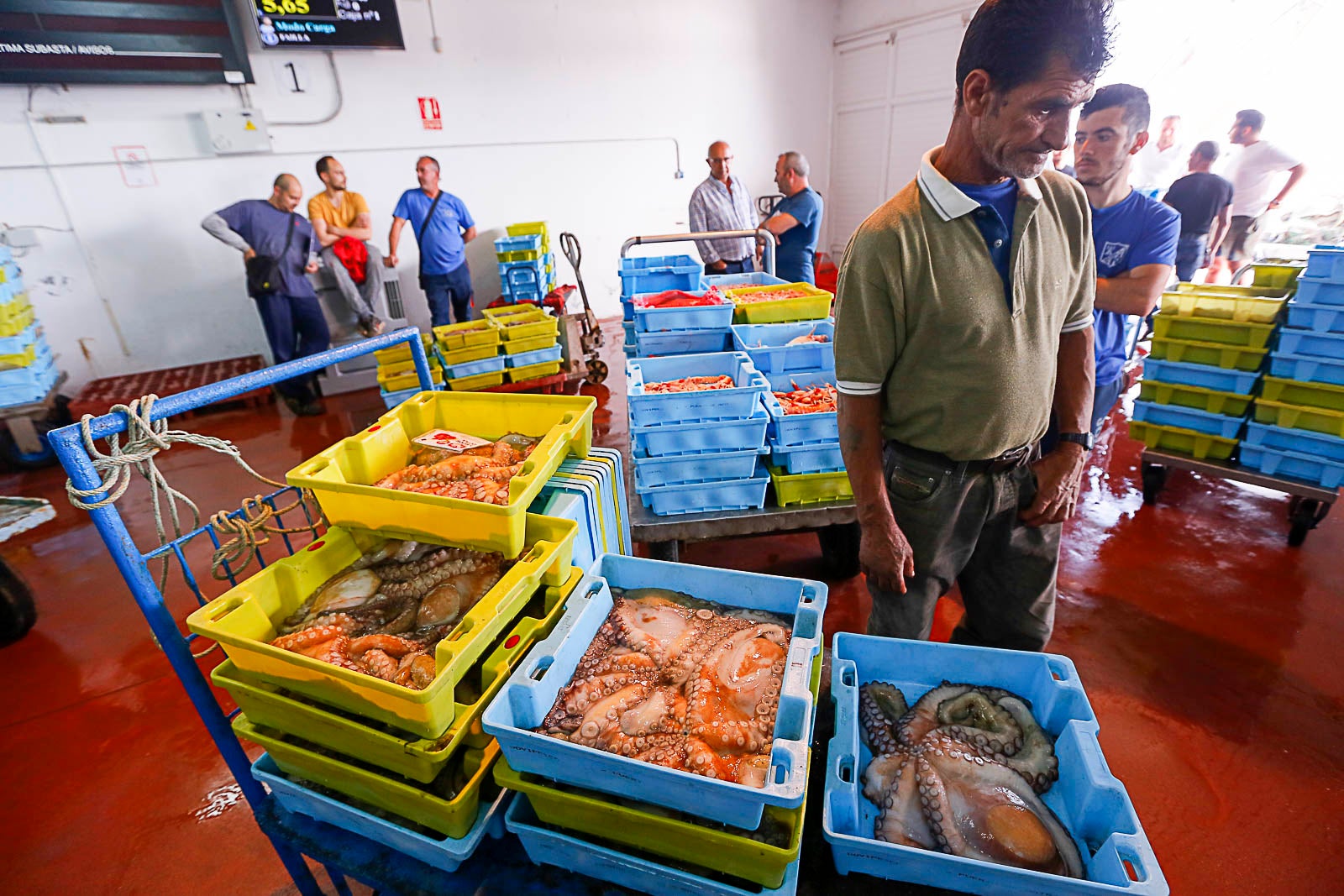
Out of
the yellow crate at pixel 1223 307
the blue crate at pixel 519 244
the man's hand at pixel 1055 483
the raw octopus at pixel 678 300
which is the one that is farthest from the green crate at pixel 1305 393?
the blue crate at pixel 519 244

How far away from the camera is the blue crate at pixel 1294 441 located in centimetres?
312

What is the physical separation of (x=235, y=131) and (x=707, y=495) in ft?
24.3

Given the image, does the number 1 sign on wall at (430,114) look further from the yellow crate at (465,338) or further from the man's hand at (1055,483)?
the man's hand at (1055,483)

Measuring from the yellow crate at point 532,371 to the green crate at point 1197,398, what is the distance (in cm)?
443

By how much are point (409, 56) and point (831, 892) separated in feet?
29.9

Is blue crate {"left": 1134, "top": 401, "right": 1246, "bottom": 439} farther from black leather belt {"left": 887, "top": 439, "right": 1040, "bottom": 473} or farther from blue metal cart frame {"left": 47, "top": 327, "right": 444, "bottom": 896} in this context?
blue metal cart frame {"left": 47, "top": 327, "right": 444, "bottom": 896}

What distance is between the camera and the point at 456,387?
515 centimetres

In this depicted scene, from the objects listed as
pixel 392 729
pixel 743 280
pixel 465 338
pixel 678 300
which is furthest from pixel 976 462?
pixel 465 338

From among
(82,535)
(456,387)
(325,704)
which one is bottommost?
(82,535)

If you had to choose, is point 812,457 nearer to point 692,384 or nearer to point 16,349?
point 692,384

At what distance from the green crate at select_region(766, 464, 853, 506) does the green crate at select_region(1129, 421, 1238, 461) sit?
244 centimetres

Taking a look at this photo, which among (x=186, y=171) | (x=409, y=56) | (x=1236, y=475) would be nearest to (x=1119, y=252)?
(x=1236, y=475)

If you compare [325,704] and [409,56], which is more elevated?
[409,56]

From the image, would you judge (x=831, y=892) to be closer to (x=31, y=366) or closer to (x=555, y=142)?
(x=31, y=366)
